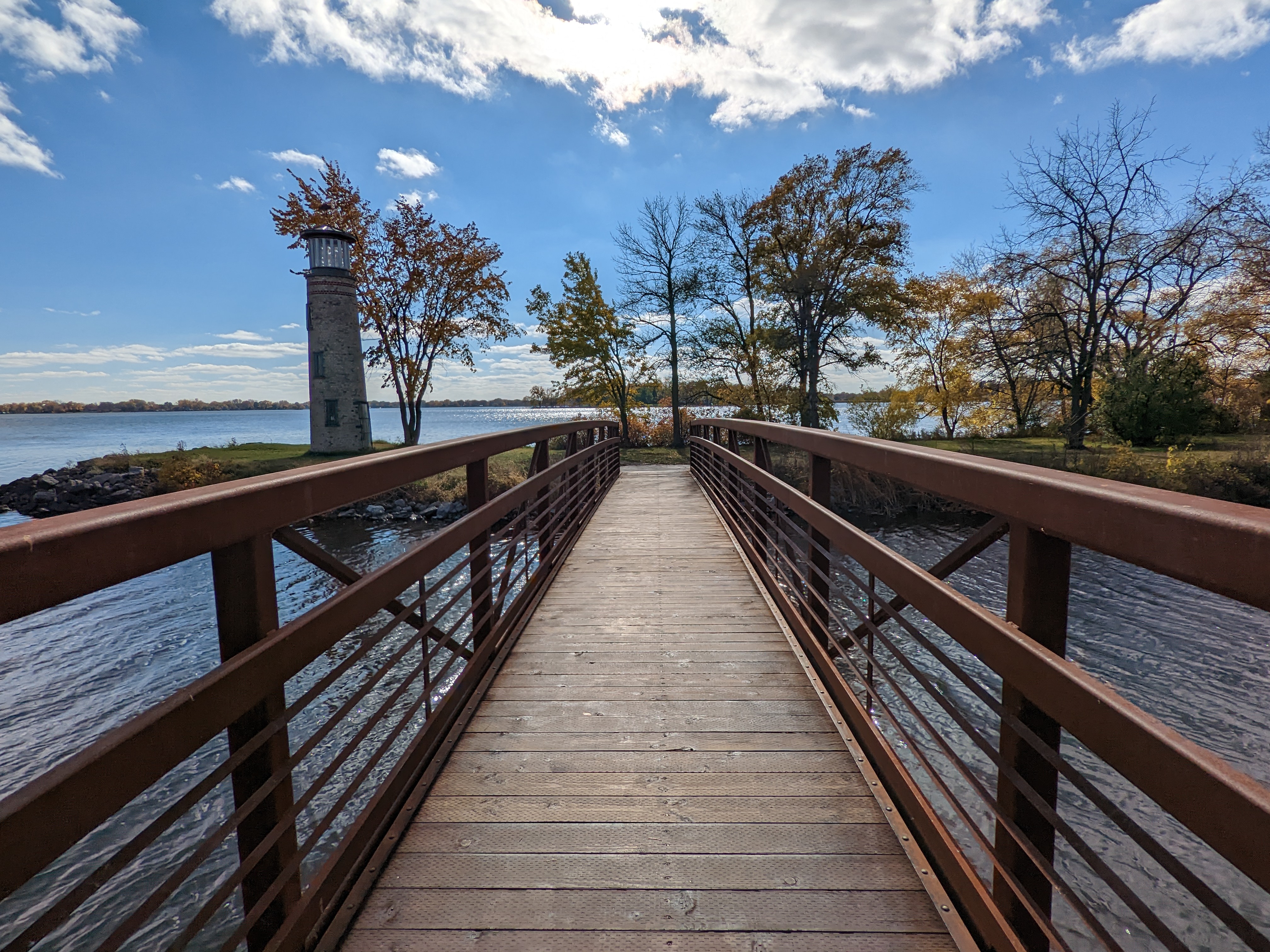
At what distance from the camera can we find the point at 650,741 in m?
2.28

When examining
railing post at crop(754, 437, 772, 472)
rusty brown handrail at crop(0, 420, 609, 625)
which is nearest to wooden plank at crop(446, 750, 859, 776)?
rusty brown handrail at crop(0, 420, 609, 625)

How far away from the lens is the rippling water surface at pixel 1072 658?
3.60 meters

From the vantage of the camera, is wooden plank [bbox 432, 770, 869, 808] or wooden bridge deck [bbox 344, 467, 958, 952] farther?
wooden plank [bbox 432, 770, 869, 808]

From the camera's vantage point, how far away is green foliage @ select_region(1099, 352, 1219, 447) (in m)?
16.2

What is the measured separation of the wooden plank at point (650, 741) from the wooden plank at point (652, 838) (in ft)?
1.32

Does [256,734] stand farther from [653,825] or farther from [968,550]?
[968,550]

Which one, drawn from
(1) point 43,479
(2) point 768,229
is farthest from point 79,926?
(2) point 768,229

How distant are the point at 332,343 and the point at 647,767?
19458 millimetres

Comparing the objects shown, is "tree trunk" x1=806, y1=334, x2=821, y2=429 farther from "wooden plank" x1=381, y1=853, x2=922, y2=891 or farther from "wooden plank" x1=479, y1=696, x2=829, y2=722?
"wooden plank" x1=381, y1=853, x2=922, y2=891

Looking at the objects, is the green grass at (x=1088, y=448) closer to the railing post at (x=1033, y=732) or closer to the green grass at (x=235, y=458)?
the railing post at (x=1033, y=732)

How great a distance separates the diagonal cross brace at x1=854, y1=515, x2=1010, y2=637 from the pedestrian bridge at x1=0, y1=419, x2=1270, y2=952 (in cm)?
1

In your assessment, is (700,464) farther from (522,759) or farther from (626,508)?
(522,759)

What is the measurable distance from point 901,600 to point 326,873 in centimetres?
177

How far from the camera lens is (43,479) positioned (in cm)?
1537
